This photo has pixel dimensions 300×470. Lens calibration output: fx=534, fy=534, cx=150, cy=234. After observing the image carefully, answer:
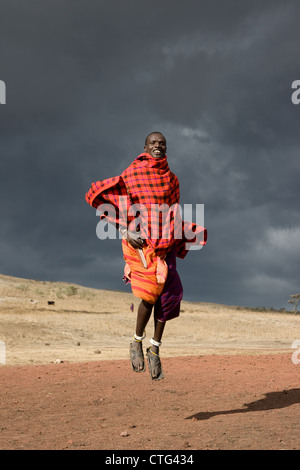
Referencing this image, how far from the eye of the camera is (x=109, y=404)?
9664 mm

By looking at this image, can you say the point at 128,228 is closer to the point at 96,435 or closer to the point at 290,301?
the point at 96,435

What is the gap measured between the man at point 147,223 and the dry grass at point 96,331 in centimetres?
1036

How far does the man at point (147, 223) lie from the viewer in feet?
21.3

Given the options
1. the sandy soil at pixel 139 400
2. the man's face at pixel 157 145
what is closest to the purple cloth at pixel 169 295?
the man's face at pixel 157 145

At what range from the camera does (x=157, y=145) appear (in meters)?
6.48

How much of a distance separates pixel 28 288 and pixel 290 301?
23.3 metres

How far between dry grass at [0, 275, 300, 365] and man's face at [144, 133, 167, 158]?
1120 centimetres

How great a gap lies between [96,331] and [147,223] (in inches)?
782

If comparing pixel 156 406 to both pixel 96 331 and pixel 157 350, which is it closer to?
pixel 157 350

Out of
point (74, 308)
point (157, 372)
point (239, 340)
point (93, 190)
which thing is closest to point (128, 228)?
point (93, 190)

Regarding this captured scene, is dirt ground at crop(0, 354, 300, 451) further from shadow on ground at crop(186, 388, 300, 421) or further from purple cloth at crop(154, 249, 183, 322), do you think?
purple cloth at crop(154, 249, 183, 322)

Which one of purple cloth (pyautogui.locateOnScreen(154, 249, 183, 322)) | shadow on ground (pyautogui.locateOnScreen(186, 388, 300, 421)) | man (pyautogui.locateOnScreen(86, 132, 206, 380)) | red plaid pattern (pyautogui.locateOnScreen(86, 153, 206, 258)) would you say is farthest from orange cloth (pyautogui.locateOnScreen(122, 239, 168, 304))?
shadow on ground (pyautogui.locateOnScreen(186, 388, 300, 421))
